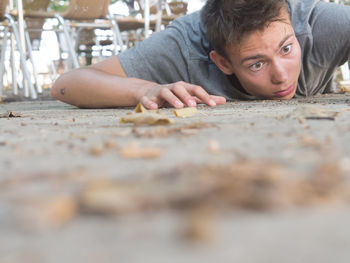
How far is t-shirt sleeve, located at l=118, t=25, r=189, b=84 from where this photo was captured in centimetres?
217

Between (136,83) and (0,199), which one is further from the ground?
(0,199)

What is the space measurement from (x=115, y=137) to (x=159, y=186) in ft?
1.59

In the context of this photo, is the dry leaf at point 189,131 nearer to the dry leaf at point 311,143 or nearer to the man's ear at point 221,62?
the dry leaf at point 311,143

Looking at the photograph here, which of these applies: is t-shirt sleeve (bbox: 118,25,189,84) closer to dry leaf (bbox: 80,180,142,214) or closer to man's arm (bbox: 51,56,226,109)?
man's arm (bbox: 51,56,226,109)

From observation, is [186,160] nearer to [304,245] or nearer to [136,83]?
[304,245]

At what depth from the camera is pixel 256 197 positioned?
36 cm

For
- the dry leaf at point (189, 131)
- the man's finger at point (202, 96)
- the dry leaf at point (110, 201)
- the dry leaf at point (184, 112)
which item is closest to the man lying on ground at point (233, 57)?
the man's finger at point (202, 96)

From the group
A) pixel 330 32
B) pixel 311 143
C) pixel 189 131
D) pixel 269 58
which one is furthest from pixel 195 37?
pixel 311 143

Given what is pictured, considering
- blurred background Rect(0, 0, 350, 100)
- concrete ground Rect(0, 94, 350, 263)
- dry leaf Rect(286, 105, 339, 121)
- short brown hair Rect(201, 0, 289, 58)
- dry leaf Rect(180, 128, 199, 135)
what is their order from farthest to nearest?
blurred background Rect(0, 0, 350, 100) → short brown hair Rect(201, 0, 289, 58) → dry leaf Rect(286, 105, 339, 121) → dry leaf Rect(180, 128, 199, 135) → concrete ground Rect(0, 94, 350, 263)

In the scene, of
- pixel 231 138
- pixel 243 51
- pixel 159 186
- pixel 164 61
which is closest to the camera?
pixel 159 186

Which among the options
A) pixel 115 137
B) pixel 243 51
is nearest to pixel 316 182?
pixel 115 137

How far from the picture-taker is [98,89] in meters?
2.05

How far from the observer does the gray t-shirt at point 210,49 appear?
6.86 ft

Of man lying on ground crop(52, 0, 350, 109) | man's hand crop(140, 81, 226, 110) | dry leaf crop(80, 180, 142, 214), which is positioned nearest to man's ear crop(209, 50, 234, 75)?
man lying on ground crop(52, 0, 350, 109)
